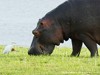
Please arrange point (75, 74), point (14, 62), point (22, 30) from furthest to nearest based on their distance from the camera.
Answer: point (22, 30)
point (14, 62)
point (75, 74)

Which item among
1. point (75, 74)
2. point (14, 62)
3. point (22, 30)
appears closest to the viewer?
point (75, 74)

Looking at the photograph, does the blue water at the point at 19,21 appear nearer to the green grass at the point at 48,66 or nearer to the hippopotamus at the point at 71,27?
the hippopotamus at the point at 71,27

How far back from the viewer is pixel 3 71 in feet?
27.4

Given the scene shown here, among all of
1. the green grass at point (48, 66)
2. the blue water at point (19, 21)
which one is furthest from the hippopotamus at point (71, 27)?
the blue water at point (19, 21)

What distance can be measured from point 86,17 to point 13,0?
2211 inches

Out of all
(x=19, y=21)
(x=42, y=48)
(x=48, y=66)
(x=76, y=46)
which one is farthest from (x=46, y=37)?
(x=19, y=21)

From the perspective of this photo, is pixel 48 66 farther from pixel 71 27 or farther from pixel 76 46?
pixel 76 46

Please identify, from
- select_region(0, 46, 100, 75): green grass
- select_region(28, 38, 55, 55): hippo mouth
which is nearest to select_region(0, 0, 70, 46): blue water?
select_region(28, 38, 55, 55): hippo mouth

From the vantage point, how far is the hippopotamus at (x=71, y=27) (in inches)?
449

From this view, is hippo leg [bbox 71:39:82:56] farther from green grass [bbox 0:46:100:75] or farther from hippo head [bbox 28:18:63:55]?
green grass [bbox 0:46:100:75]

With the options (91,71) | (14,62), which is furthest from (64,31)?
(91,71)

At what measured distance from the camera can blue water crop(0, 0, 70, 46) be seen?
2649cm

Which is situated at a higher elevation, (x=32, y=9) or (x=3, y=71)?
(x=32, y=9)

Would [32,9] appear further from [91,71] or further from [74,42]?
[91,71]
